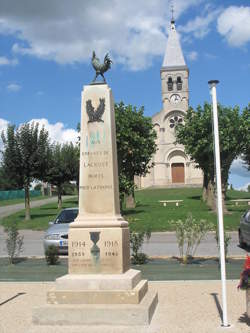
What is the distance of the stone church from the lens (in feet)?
228

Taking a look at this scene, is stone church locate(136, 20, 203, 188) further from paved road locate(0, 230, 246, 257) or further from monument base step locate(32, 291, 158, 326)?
monument base step locate(32, 291, 158, 326)

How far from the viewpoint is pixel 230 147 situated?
2712 centimetres

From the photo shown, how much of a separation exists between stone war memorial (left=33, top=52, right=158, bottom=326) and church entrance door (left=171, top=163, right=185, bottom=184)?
62.6 meters

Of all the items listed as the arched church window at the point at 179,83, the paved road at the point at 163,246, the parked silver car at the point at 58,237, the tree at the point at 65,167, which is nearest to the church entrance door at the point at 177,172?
the arched church window at the point at 179,83

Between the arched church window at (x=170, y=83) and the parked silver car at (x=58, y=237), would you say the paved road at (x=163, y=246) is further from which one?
the arched church window at (x=170, y=83)

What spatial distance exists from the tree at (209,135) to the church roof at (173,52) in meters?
47.6

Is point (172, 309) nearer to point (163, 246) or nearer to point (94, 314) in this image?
point (94, 314)

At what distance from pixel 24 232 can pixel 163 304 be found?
17.3m

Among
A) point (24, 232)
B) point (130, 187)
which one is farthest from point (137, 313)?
point (130, 187)

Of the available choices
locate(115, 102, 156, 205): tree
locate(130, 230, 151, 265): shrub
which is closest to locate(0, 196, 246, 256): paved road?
locate(130, 230, 151, 265): shrub

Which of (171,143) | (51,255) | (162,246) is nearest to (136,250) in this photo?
(51,255)

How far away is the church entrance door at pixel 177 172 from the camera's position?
70.1 metres

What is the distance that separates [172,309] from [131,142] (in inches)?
854

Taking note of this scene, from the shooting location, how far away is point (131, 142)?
2859 cm
